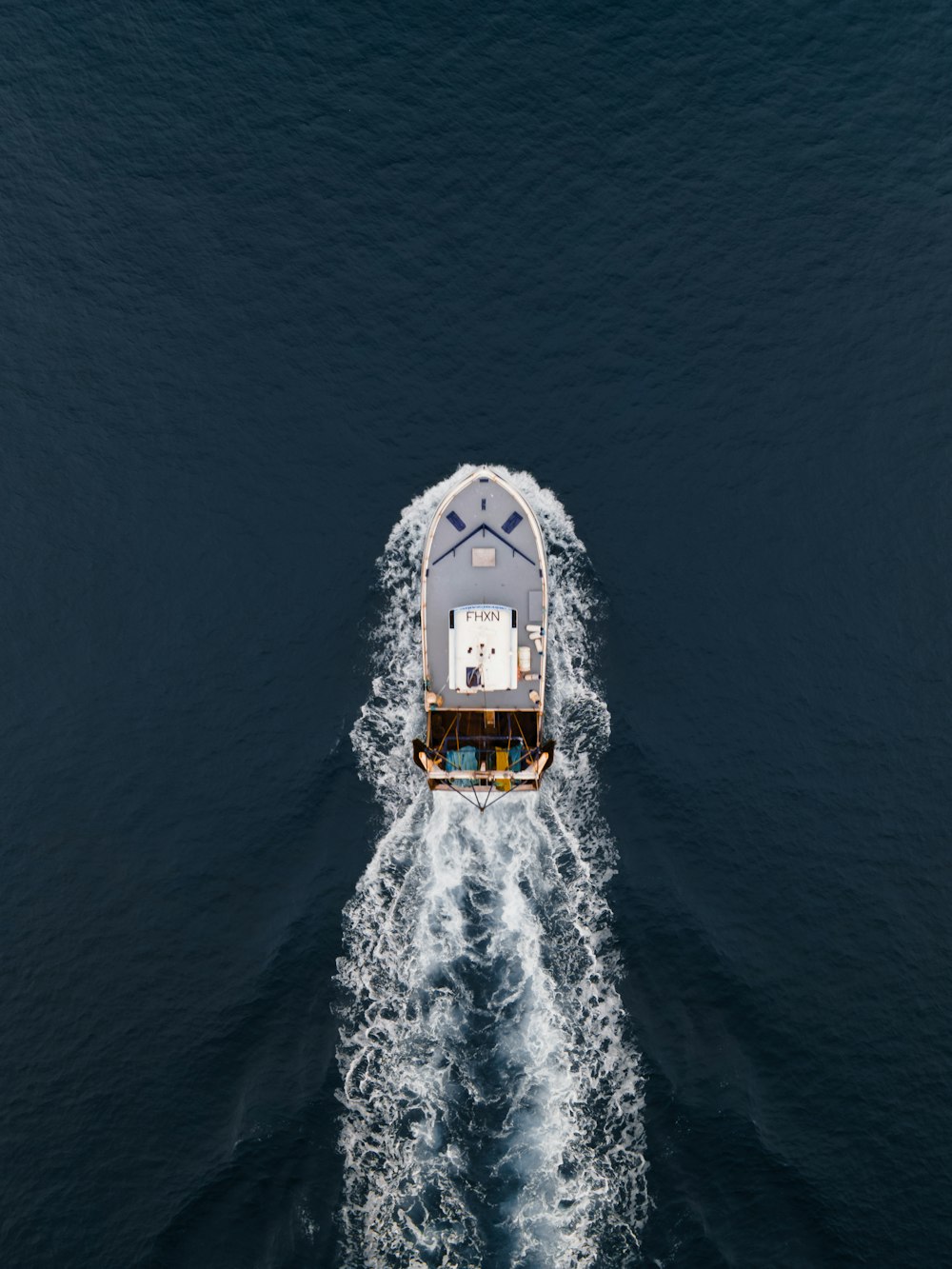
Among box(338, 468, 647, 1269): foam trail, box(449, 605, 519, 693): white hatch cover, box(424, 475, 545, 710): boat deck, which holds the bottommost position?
box(338, 468, 647, 1269): foam trail

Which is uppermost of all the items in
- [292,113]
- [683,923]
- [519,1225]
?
[292,113]

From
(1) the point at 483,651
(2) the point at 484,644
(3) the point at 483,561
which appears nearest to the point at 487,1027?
(1) the point at 483,651

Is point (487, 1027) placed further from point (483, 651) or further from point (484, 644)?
point (484, 644)

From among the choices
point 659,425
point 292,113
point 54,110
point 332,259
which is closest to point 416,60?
point 292,113

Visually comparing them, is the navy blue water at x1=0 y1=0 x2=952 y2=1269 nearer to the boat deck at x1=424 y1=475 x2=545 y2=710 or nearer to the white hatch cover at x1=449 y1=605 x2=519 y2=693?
the boat deck at x1=424 y1=475 x2=545 y2=710

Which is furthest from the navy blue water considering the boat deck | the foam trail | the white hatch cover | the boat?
the white hatch cover

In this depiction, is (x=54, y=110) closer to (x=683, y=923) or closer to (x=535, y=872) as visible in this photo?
(x=535, y=872)
